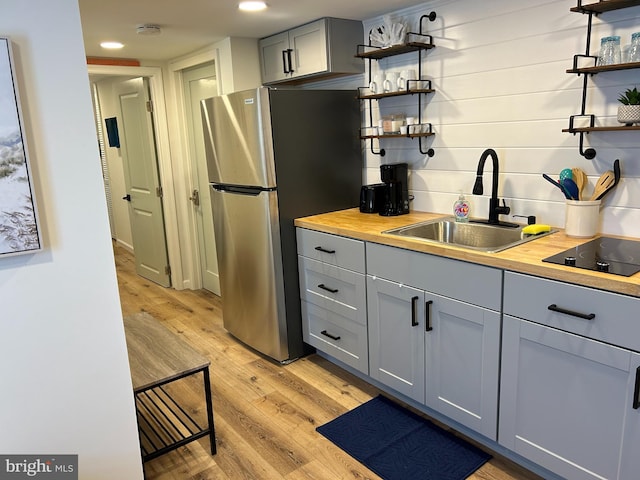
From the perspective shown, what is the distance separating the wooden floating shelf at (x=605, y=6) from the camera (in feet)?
6.09

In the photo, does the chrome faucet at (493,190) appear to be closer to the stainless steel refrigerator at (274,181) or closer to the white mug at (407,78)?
the white mug at (407,78)

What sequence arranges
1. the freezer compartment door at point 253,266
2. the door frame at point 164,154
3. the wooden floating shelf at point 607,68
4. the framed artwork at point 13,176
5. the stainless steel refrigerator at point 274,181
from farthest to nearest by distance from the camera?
the door frame at point 164,154 → the freezer compartment door at point 253,266 → the stainless steel refrigerator at point 274,181 → the wooden floating shelf at point 607,68 → the framed artwork at point 13,176

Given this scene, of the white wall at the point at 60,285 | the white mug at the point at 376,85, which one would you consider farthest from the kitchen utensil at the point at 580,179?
the white wall at the point at 60,285

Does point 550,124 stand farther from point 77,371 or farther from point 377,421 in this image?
point 77,371

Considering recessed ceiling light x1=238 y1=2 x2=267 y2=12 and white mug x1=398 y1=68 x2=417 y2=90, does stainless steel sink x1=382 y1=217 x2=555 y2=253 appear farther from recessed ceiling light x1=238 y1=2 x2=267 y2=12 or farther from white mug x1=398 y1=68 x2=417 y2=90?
recessed ceiling light x1=238 y1=2 x2=267 y2=12

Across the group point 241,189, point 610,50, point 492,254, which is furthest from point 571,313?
point 241,189

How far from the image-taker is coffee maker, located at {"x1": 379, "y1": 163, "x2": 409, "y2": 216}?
2.82m

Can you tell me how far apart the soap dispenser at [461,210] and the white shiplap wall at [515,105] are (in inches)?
4.5

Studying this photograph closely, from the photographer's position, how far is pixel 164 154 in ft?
14.3

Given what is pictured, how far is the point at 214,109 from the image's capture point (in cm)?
308

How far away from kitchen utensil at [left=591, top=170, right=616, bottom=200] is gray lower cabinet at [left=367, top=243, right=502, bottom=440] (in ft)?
2.09

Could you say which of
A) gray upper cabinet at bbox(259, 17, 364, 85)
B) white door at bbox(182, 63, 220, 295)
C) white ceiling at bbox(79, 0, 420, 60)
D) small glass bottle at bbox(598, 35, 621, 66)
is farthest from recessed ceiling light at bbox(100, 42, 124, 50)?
small glass bottle at bbox(598, 35, 621, 66)

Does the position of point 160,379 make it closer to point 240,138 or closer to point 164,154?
point 240,138

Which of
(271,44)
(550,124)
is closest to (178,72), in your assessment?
(271,44)
